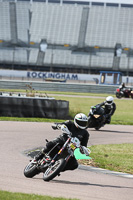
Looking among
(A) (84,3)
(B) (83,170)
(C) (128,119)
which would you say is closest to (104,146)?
(B) (83,170)

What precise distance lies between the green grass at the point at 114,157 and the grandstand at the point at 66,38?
6074 centimetres

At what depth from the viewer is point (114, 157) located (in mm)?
10875

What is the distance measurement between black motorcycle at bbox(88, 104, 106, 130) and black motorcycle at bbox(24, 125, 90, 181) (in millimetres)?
9286

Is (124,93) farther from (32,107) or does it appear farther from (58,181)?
(58,181)

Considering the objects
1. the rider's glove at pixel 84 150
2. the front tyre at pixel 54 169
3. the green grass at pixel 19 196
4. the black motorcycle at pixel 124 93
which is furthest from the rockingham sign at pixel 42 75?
the green grass at pixel 19 196

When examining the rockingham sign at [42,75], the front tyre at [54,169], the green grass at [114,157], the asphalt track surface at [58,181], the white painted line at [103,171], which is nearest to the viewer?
the asphalt track surface at [58,181]

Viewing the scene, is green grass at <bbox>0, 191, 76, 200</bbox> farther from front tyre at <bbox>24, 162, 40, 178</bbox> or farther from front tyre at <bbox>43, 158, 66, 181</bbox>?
front tyre at <bbox>24, 162, 40, 178</bbox>

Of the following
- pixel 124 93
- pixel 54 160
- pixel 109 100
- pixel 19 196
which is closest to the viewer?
pixel 19 196

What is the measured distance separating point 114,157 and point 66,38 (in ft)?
228

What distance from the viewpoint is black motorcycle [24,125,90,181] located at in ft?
23.6

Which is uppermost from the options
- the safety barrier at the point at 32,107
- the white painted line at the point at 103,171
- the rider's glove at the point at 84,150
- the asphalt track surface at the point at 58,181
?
the rider's glove at the point at 84,150

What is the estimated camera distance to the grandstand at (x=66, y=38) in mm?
75125

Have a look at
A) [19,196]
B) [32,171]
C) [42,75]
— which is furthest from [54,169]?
[42,75]

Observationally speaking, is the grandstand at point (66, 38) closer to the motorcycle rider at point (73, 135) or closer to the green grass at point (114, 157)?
the green grass at point (114, 157)
